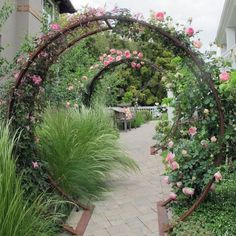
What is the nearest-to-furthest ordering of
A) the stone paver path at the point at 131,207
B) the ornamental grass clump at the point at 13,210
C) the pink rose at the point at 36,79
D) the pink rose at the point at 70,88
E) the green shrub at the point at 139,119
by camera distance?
the ornamental grass clump at the point at 13,210 → the stone paver path at the point at 131,207 → the pink rose at the point at 36,79 → the pink rose at the point at 70,88 → the green shrub at the point at 139,119

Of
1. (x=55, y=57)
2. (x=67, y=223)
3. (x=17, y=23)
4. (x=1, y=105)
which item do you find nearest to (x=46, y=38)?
(x=55, y=57)

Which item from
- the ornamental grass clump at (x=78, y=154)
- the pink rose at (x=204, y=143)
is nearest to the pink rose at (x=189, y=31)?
the pink rose at (x=204, y=143)

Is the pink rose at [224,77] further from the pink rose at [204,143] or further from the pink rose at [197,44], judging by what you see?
the pink rose at [204,143]

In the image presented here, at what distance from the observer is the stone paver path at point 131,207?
400 centimetres

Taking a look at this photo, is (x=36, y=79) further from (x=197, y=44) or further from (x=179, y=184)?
(x=179, y=184)

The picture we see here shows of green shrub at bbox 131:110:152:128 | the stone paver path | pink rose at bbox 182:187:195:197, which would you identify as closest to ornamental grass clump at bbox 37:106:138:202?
the stone paver path

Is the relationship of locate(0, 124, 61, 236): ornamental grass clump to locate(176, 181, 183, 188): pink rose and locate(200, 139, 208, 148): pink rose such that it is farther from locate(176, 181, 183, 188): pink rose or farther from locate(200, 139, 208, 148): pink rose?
locate(200, 139, 208, 148): pink rose

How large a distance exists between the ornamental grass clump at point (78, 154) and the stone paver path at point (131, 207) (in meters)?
0.27

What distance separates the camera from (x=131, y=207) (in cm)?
477

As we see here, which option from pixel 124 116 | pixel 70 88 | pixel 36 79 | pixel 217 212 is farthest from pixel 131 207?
pixel 124 116

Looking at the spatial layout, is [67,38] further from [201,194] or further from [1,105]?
[201,194]

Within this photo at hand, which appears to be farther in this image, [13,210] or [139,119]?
[139,119]

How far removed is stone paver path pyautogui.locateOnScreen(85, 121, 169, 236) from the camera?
3996 millimetres

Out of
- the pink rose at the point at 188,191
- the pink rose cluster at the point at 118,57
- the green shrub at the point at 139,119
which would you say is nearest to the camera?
the pink rose at the point at 188,191
